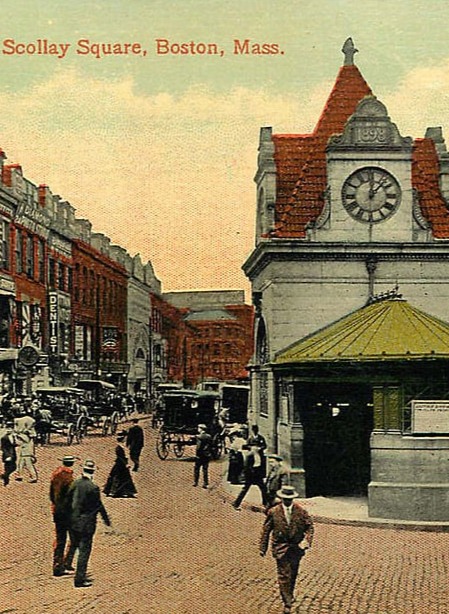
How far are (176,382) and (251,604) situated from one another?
30.3 ft

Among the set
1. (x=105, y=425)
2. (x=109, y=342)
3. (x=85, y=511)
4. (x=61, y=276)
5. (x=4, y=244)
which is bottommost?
(x=85, y=511)

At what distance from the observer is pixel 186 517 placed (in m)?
17.4

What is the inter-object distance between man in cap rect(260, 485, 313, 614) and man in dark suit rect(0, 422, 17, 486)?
8101 mm

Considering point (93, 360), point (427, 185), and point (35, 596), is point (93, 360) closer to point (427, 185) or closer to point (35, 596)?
point (35, 596)

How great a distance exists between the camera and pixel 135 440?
20406 millimetres

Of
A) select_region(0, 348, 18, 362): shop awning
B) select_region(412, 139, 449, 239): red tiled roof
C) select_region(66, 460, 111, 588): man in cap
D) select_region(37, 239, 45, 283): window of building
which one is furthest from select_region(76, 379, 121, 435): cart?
select_region(412, 139, 449, 239): red tiled roof

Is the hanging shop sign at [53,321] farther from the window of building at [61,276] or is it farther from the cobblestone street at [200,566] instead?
the cobblestone street at [200,566]

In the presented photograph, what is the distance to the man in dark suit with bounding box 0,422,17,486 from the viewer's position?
19.1 meters

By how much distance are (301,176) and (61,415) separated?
8.30 meters

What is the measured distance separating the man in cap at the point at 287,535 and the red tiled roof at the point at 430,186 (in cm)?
1116

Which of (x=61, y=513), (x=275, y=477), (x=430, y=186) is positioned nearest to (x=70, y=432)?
(x=275, y=477)

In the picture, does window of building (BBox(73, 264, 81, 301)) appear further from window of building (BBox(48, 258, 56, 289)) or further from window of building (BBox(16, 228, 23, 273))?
window of building (BBox(16, 228, 23, 273))

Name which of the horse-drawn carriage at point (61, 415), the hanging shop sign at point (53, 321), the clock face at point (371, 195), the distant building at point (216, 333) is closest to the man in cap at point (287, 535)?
the distant building at point (216, 333)

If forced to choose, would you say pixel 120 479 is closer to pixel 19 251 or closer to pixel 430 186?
pixel 19 251
